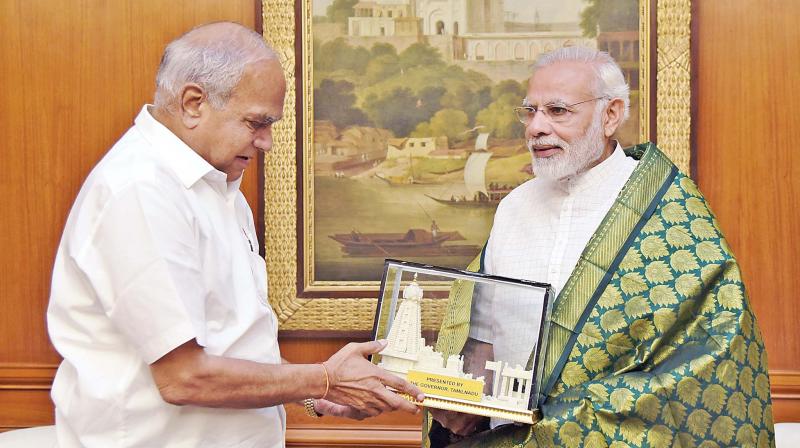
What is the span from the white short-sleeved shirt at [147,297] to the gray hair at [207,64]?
0.10 meters

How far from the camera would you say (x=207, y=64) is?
2135mm

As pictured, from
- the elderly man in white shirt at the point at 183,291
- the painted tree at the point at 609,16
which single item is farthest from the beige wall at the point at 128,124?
the elderly man in white shirt at the point at 183,291

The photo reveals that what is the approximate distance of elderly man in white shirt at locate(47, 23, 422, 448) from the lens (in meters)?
1.94

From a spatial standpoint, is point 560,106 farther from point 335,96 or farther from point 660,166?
point 335,96

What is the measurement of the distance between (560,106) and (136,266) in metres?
1.45

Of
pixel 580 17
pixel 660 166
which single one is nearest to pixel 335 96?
Result: pixel 580 17

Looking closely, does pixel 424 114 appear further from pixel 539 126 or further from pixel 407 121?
pixel 539 126

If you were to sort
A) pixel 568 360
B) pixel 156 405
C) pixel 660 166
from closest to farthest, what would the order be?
pixel 156 405, pixel 568 360, pixel 660 166

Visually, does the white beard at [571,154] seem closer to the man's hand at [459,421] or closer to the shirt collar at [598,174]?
the shirt collar at [598,174]

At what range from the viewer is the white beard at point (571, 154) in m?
2.71

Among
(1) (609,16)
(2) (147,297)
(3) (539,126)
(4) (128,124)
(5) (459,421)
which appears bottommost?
(5) (459,421)

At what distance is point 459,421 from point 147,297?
111cm

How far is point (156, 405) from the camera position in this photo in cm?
205

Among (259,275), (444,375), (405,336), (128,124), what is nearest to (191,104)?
(259,275)
